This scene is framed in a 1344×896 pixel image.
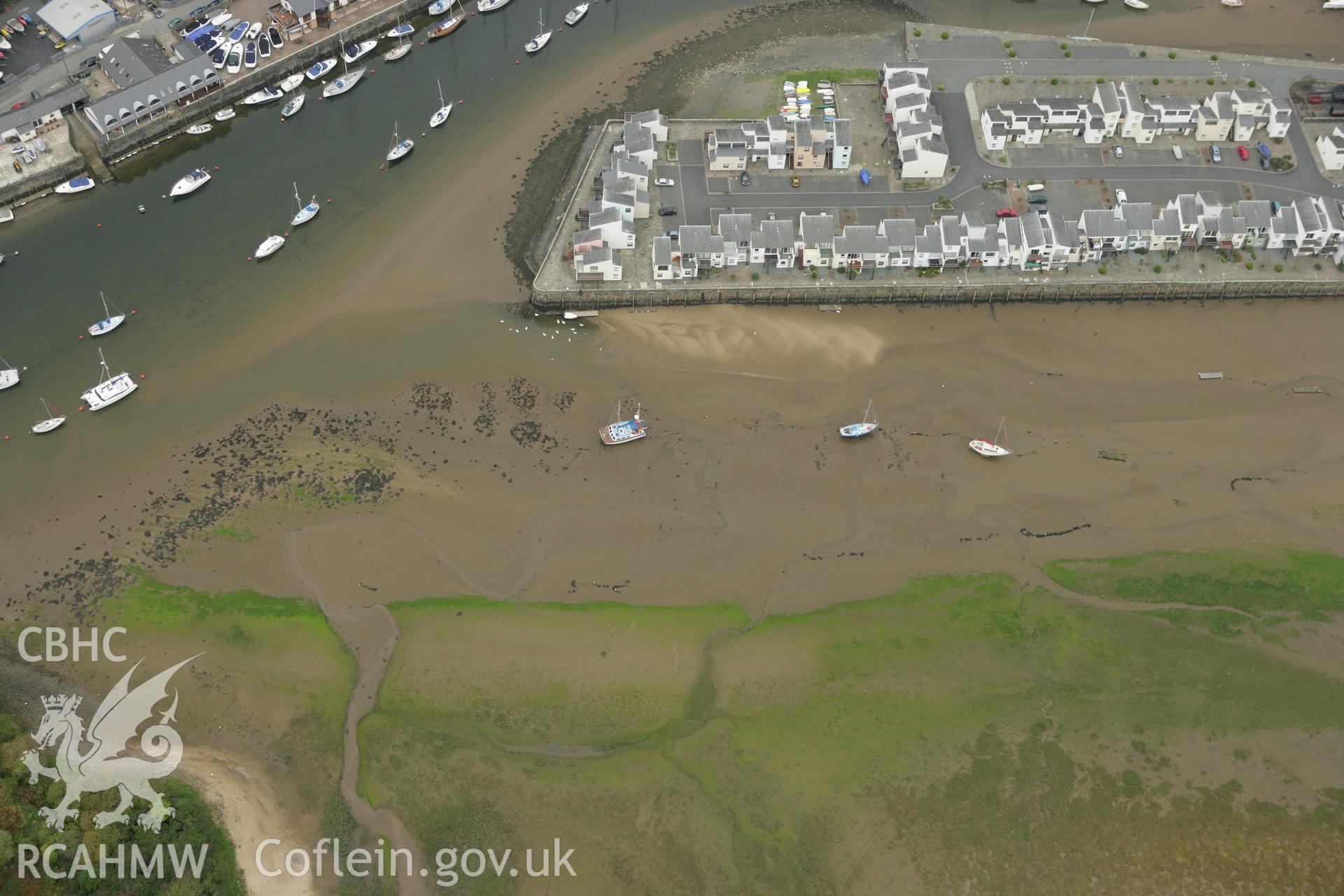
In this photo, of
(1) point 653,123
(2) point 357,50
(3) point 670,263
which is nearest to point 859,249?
(3) point 670,263

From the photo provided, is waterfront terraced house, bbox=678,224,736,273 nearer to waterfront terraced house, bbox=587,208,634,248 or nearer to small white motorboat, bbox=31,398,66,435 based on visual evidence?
waterfront terraced house, bbox=587,208,634,248

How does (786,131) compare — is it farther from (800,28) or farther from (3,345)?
(3,345)

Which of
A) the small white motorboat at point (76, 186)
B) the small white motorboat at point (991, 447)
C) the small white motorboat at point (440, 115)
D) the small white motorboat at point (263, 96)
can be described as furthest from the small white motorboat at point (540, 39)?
the small white motorboat at point (991, 447)

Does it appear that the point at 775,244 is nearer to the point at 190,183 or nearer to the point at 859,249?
the point at 859,249

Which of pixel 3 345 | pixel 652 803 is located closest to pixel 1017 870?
pixel 652 803

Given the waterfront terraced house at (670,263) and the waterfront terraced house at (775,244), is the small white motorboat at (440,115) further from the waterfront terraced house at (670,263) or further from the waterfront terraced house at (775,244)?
the waterfront terraced house at (775,244)

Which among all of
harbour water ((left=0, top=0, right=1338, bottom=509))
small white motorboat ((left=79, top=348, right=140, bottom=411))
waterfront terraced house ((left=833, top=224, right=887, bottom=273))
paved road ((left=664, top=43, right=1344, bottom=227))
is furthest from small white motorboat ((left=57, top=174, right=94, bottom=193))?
waterfront terraced house ((left=833, top=224, right=887, bottom=273))
